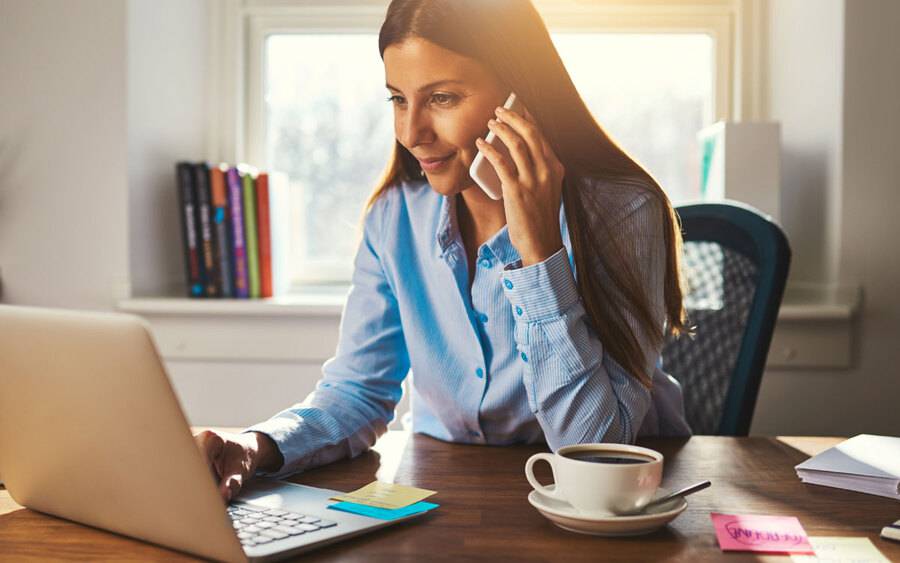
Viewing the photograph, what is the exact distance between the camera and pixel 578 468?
825mm

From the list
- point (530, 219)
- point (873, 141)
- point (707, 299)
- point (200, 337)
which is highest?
point (873, 141)

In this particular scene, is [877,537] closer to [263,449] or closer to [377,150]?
[263,449]

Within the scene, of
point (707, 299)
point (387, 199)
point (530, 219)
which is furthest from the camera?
point (707, 299)

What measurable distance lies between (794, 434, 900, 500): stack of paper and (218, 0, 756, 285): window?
1432mm

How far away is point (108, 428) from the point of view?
2.44 feet

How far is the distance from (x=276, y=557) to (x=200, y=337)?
1.58m

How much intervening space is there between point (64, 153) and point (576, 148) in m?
1.44

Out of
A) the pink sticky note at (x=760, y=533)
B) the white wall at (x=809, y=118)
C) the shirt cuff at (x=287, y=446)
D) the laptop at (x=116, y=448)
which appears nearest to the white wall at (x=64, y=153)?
the shirt cuff at (x=287, y=446)

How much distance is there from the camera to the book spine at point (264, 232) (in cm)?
225

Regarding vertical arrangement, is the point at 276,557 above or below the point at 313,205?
below

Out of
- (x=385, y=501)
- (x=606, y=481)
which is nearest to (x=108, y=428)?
(x=385, y=501)

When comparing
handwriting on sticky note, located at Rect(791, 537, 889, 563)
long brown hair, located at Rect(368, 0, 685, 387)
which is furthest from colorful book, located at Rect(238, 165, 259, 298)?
handwriting on sticky note, located at Rect(791, 537, 889, 563)

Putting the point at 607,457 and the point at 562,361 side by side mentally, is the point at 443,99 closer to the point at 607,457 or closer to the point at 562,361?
the point at 562,361

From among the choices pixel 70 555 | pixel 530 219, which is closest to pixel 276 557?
pixel 70 555
